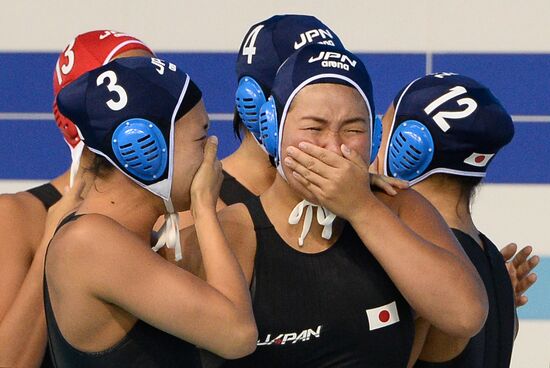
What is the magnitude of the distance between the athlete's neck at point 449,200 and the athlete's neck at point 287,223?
55 cm

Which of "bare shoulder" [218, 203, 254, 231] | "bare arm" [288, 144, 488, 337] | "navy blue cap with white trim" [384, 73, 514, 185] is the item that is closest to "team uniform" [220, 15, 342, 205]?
"navy blue cap with white trim" [384, 73, 514, 185]

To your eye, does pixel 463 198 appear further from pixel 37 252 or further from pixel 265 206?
pixel 37 252

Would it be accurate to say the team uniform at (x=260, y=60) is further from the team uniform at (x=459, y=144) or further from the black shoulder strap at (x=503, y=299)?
the black shoulder strap at (x=503, y=299)

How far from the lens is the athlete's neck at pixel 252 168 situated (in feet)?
14.2

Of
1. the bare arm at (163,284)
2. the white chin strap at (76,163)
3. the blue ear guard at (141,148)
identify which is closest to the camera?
the bare arm at (163,284)

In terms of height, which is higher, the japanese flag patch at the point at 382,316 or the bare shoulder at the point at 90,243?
the bare shoulder at the point at 90,243

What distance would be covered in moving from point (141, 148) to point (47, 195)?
3.12 feet

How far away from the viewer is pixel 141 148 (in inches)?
129

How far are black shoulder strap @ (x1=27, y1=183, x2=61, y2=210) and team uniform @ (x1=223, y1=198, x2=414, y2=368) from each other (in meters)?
0.91

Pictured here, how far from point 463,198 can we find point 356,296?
682mm

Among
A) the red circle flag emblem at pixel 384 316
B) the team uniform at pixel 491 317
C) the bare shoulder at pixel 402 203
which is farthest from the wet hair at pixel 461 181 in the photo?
the red circle flag emblem at pixel 384 316

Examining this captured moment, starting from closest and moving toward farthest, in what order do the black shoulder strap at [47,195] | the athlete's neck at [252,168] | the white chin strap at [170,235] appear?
1. the white chin strap at [170,235]
2. the black shoulder strap at [47,195]
3. the athlete's neck at [252,168]

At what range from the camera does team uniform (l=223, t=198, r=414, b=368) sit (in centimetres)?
338

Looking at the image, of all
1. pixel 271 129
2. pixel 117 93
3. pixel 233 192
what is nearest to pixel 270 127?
pixel 271 129
